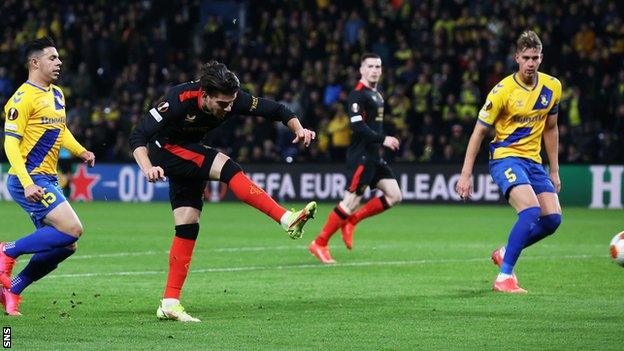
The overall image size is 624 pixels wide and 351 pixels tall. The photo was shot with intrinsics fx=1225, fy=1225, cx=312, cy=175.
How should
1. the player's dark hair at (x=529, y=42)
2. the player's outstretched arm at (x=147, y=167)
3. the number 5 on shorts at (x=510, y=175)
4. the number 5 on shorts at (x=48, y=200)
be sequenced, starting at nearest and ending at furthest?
1. the player's outstretched arm at (x=147, y=167)
2. the number 5 on shorts at (x=48, y=200)
3. the player's dark hair at (x=529, y=42)
4. the number 5 on shorts at (x=510, y=175)

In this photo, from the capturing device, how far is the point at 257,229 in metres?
19.5

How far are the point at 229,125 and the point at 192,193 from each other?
19729mm

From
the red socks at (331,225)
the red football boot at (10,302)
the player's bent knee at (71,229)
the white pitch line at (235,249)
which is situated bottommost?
the white pitch line at (235,249)

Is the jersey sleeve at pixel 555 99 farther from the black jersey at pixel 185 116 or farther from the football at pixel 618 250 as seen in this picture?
the black jersey at pixel 185 116

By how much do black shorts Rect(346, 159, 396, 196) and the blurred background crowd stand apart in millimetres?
10949

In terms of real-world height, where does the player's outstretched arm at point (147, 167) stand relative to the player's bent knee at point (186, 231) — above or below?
above

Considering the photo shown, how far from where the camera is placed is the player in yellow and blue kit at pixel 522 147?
10.7m

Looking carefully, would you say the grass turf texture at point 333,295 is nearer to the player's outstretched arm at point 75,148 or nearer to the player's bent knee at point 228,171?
the player's bent knee at point 228,171

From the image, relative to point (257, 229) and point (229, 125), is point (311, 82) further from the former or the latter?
point (257, 229)

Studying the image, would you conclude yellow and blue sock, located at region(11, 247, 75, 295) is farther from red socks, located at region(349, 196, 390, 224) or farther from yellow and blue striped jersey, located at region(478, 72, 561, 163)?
red socks, located at region(349, 196, 390, 224)

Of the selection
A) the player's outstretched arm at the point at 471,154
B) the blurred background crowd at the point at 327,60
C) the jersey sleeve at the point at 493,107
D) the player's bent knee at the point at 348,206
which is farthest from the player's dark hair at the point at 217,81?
the blurred background crowd at the point at 327,60

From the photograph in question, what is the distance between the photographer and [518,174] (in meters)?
10.8

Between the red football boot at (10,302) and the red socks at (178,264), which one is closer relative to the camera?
the red socks at (178,264)

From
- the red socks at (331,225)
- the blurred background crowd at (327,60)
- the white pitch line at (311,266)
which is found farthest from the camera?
the blurred background crowd at (327,60)
